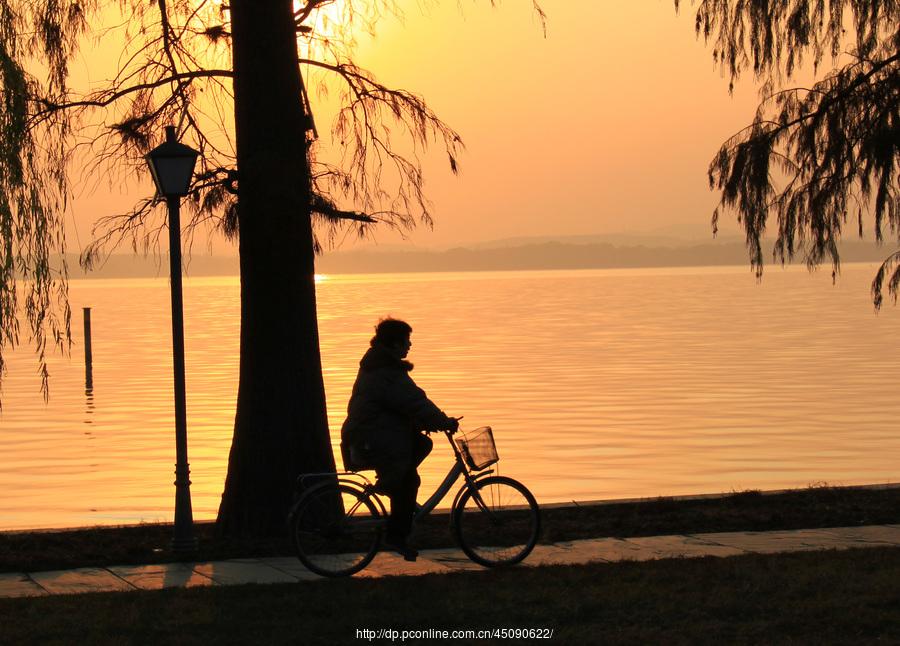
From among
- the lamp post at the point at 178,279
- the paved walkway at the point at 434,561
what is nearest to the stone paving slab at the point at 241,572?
the paved walkway at the point at 434,561

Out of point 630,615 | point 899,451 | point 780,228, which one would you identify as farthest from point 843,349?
point 630,615

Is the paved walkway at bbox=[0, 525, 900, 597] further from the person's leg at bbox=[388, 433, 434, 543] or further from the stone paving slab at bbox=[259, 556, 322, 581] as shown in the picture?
the person's leg at bbox=[388, 433, 434, 543]

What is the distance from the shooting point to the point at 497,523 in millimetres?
10078

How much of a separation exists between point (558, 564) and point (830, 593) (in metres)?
2.10

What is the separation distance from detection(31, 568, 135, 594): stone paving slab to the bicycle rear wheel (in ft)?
4.00

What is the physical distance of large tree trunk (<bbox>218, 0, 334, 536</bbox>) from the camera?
12297 millimetres

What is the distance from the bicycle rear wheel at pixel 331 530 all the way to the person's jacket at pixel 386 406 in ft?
1.36

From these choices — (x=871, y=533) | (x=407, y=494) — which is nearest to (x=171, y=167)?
(x=407, y=494)

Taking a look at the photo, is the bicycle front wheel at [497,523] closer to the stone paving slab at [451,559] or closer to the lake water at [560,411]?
the stone paving slab at [451,559]

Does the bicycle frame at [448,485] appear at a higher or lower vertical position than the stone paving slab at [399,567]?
higher

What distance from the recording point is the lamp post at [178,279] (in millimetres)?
11258

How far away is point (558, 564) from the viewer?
10297 mm

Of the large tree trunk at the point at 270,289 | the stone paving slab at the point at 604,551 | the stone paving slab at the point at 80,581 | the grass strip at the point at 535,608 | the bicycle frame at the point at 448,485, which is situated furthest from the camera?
the large tree trunk at the point at 270,289

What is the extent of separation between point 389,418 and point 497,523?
1.08 m
